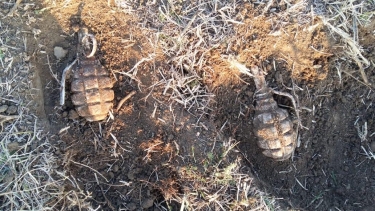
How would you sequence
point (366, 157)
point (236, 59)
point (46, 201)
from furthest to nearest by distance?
point (366, 157) < point (236, 59) < point (46, 201)

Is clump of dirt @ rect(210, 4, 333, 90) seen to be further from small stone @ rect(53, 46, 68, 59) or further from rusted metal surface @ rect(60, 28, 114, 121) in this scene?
small stone @ rect(53, 46, 68, 59)

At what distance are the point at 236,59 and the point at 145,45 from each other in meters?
0.62

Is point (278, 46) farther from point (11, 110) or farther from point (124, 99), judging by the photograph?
point (11, 110)

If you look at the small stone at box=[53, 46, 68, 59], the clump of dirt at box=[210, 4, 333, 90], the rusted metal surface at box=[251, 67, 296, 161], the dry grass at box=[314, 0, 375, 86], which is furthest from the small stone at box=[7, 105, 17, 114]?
the dry grass at box=[314, 0, 375, 86]

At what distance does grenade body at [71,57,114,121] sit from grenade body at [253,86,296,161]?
1.00 m

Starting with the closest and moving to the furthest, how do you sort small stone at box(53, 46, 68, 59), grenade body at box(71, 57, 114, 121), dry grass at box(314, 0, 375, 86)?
grenade body at box(71, 57, 114, 121) < small stone at box(53, 46, 68, 59) < dry grass at box(314, 0, 375, 86)

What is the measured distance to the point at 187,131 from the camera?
3326mm

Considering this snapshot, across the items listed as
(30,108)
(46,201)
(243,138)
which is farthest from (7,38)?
(243,138)

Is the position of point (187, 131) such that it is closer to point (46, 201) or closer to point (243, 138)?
point (243, 138)

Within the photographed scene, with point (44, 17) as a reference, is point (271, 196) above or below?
below

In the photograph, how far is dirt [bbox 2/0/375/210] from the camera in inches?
128

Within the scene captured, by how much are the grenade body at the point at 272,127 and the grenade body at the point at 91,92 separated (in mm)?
1004

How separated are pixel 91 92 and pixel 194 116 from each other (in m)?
0.70

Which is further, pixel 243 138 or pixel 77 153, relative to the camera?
pixel 243 138
